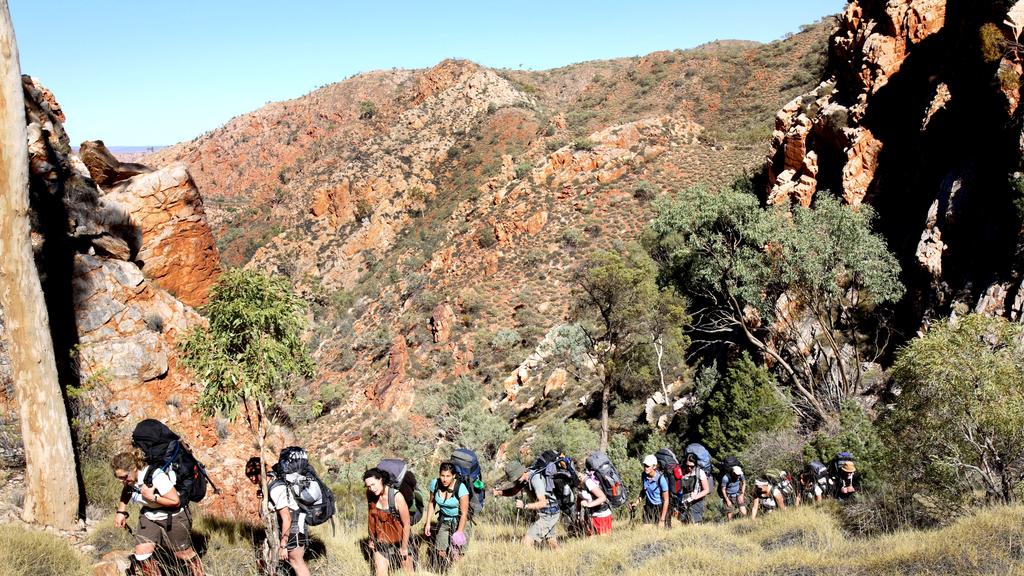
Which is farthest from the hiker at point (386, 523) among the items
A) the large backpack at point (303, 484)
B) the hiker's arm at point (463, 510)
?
the hiker's arm at point (463, 510)

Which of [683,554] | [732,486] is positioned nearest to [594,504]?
[683,554]

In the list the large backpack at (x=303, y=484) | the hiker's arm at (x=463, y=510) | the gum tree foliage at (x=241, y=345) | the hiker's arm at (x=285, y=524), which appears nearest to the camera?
the hiker's arm at (x=285, y=524)

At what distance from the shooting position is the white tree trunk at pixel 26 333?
5957 mm

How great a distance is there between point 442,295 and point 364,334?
5.09m

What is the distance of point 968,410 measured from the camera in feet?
21.8

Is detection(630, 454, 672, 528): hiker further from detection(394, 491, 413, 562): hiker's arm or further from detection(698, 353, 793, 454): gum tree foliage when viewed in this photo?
detection(698, 353, 793, 454): gum tree foliage

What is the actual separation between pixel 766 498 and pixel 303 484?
782 cm

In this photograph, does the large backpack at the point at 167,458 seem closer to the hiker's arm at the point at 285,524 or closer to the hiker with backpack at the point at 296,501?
the hiker with backpack at the point at 296,501

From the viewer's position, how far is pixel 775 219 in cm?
1482

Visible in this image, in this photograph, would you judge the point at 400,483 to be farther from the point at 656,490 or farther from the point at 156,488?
the point at 656,490

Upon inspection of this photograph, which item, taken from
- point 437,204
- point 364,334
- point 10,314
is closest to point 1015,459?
point 10,314

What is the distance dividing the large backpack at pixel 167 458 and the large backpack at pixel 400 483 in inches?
59.9

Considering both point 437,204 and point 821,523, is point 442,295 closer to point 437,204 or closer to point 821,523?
point 437,204

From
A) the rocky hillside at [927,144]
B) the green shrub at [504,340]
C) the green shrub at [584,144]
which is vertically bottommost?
the green shrub at [504,340]
